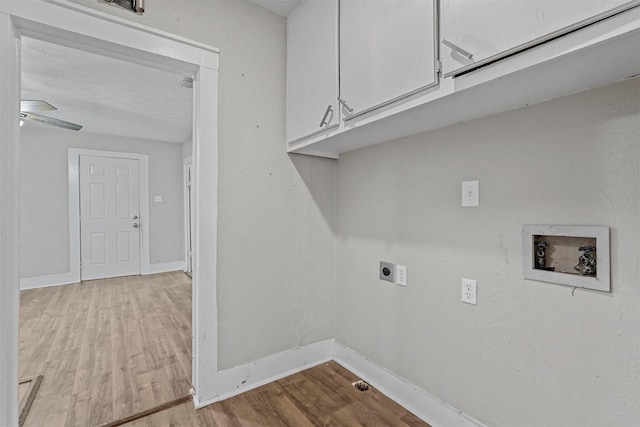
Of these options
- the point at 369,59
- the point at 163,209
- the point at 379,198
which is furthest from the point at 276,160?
the point at 163,209

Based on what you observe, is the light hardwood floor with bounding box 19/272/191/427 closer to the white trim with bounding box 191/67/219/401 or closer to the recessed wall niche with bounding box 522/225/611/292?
the white trim with bounding box 191/67/219/401

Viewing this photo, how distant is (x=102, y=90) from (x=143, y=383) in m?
2.87

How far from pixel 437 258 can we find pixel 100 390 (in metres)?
2.25

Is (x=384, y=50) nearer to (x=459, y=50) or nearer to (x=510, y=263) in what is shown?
(x=459, y=50)

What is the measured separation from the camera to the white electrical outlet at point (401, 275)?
5.77ft

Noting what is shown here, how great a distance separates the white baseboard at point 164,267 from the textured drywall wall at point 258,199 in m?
4.22

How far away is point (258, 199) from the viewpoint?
1.93 m

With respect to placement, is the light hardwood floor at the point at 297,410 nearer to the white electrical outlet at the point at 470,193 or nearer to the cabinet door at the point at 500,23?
the white electrical outlet at the point at 470,193

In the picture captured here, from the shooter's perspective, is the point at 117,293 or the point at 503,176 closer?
the point at 503,176

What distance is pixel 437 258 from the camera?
1.59 m

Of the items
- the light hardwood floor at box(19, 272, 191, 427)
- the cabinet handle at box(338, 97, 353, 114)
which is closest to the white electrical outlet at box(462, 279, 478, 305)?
the cabinet handle at box(338, 97, 353, 114)

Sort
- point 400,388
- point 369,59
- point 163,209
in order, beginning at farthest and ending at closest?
point 163,209 → point 400,388 → point 369,59

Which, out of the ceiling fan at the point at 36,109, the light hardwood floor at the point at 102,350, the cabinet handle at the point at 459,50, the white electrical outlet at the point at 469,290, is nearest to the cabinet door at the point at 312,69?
the cabinet handle at the point at 459,50

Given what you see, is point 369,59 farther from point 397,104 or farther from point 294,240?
point 294,240
